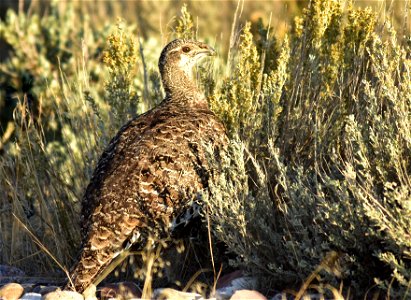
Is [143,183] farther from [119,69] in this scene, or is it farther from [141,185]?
[119,69]

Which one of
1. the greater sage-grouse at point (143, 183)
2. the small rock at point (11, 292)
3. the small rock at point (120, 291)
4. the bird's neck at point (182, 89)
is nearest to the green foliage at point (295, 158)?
the bird's neck at point (182, 89)

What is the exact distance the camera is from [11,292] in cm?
435

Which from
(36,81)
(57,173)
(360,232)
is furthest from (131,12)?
(360,232)

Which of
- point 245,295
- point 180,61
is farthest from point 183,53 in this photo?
point 245,295

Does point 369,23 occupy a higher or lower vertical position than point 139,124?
higher

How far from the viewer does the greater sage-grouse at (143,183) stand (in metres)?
4.46

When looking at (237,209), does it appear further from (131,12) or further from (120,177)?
(131,12)

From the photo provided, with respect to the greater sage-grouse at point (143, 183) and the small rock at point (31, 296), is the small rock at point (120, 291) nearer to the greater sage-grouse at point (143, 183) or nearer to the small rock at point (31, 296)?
the greater sage-grouse at point (143, 183)

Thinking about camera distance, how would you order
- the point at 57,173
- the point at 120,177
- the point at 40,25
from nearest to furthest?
the point at 120,177, the point at 57,173, the point at 40,25

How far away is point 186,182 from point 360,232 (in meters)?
1.14

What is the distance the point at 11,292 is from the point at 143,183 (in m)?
0.94

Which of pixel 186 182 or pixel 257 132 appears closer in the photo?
pixel 186 182

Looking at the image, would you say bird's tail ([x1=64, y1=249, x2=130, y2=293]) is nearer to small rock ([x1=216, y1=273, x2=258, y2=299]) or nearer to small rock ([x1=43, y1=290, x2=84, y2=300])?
small rock ([x1=43, y1=290, x2=84, y2=300])

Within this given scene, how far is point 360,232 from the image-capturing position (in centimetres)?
399
